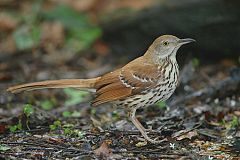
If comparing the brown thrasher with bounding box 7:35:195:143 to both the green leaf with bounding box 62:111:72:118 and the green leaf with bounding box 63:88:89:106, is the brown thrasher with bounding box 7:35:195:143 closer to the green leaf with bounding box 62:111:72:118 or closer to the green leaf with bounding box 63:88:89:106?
the green leaf with bounding box 62:111:72:118

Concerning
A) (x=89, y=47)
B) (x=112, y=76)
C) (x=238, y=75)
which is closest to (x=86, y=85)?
(x=112, y=76)

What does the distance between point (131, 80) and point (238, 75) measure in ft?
5.62

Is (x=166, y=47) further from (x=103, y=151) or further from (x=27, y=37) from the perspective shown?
(x=27, y=37)

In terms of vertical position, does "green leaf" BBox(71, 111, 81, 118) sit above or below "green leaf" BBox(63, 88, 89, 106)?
below

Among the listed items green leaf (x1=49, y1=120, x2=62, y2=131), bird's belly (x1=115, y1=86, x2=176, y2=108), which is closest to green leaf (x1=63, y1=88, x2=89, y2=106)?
green leaf (x1=49, y1=120, x2=62, y2=131)

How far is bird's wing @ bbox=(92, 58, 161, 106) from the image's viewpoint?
5.64 metres

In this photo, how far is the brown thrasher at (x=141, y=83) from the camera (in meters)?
5.62

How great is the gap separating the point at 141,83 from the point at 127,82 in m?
0.15

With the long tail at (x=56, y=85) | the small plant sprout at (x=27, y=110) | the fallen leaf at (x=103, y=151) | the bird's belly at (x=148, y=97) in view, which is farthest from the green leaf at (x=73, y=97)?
the fallen leaf at (x=103, y=151)

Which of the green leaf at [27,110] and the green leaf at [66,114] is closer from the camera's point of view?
the green leaf at [27,110]

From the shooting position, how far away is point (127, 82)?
5738 mm

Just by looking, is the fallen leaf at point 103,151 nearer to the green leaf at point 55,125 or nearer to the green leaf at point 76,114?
the green leaf at point 55,125

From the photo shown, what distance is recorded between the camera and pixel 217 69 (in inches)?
316

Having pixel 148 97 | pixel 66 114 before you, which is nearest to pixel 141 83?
pixel 148 97
